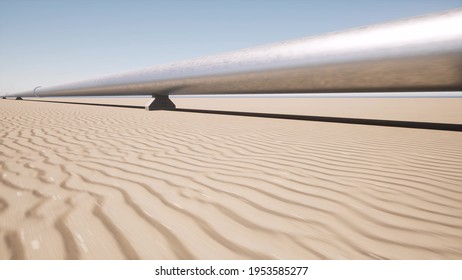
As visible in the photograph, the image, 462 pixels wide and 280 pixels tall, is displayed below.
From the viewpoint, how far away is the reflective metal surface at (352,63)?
3.36 meters

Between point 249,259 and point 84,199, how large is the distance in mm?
1203

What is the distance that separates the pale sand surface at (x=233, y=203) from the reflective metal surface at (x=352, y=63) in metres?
1.32

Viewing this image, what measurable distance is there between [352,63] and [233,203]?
11.7 ft

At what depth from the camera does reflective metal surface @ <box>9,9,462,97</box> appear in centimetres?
336

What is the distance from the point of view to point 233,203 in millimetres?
1591

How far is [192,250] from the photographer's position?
1.14 metres

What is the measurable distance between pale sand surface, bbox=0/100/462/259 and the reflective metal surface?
52.1 inches

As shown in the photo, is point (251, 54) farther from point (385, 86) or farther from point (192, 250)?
point (192, 250)

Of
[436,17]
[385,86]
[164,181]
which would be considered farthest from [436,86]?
[164,181]

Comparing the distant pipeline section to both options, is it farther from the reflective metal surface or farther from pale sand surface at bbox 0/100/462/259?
pale sand surface at bbox 0/100/462/259

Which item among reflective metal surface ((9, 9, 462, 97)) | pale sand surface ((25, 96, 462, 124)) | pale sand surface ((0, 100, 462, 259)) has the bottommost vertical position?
pale sand surface ((0, 100, 462, 259))

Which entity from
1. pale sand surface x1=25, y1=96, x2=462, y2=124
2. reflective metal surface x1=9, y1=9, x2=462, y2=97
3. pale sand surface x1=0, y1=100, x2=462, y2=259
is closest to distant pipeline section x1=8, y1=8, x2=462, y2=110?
reflective metal surface x1=9, y1=9, x2=462, y2=97

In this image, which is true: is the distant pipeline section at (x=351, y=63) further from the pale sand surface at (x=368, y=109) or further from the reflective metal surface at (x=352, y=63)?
the pale sand surface at (x=368, y=109)

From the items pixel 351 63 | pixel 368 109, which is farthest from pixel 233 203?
pixel 368 109
